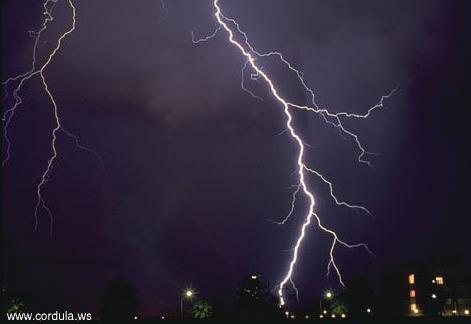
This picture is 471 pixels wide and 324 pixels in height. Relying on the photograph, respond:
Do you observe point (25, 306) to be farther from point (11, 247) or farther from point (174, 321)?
point (174, 321)

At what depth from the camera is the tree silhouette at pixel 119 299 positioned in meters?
39.4

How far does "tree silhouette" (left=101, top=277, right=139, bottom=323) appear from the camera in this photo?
3944 centimetres

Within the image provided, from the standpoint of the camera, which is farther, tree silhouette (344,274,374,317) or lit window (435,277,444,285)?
lit window (435,277,444,285)

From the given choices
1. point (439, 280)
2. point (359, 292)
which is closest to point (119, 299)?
point (359, 292)

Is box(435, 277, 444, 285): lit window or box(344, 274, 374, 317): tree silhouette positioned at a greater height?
box(435, 277, 444, 285): lit window

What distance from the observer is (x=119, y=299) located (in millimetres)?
40312

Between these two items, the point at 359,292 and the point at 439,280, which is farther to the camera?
the point at 439,280

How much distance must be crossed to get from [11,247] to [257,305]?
60.4 ft

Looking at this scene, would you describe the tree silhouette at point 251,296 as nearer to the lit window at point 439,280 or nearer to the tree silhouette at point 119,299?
the tree silhouette at point 119,299

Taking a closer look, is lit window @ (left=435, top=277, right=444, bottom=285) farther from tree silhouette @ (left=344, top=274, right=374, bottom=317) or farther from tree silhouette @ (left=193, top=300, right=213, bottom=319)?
tree silhouette @ (left=193, top=300, right=213, bottom=319)

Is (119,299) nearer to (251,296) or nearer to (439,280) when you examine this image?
(251,296)

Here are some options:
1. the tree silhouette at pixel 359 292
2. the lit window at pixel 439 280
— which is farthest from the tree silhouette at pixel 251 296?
the lit window at pixel 439 280

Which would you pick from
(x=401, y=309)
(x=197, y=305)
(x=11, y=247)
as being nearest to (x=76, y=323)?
(x=11, y=247)

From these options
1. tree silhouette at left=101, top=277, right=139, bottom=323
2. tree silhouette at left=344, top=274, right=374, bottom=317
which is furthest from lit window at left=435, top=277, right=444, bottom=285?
tree silhouette at left=101, top=277, right=139, bottom=323
